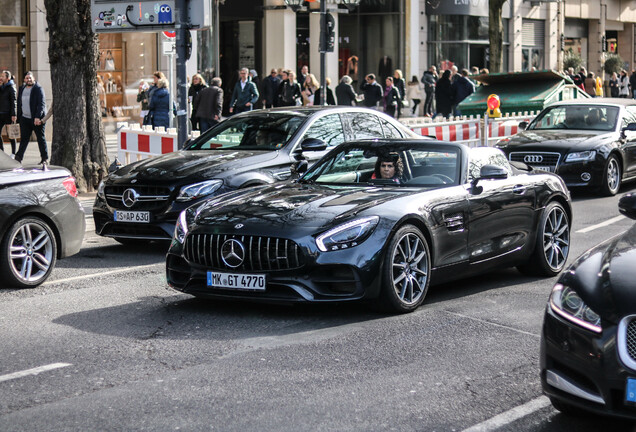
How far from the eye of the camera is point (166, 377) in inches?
250

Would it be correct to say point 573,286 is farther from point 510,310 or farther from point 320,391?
point 510,310

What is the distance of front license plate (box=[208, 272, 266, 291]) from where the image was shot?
307 inches

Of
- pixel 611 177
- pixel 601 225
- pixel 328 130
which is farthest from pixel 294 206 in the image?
pixel 611 177

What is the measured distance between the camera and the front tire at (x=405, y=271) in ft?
26.0

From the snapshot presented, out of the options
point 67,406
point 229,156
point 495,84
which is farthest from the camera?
point 495,84

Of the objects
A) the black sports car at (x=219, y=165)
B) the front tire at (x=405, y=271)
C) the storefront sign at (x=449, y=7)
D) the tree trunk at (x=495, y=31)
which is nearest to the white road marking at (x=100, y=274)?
the black sports car at (x=219, y=165)

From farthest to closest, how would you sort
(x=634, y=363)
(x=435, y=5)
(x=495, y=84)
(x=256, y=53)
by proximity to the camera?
(x=435, y=5) < (x=256, y=53) < (x=495, y=84) < (x=634, y=363)

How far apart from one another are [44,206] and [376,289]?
3.33 meters

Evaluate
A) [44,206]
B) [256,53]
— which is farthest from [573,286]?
[256,53]

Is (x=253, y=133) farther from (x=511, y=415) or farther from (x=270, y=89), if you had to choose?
(x=270, y=89)

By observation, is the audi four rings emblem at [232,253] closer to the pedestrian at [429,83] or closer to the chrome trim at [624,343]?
the chrome trim at [624,343]

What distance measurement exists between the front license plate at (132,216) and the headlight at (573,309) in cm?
672

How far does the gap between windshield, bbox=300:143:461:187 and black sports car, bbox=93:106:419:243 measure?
82.3 inches

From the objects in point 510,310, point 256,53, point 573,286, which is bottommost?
point 510,310
